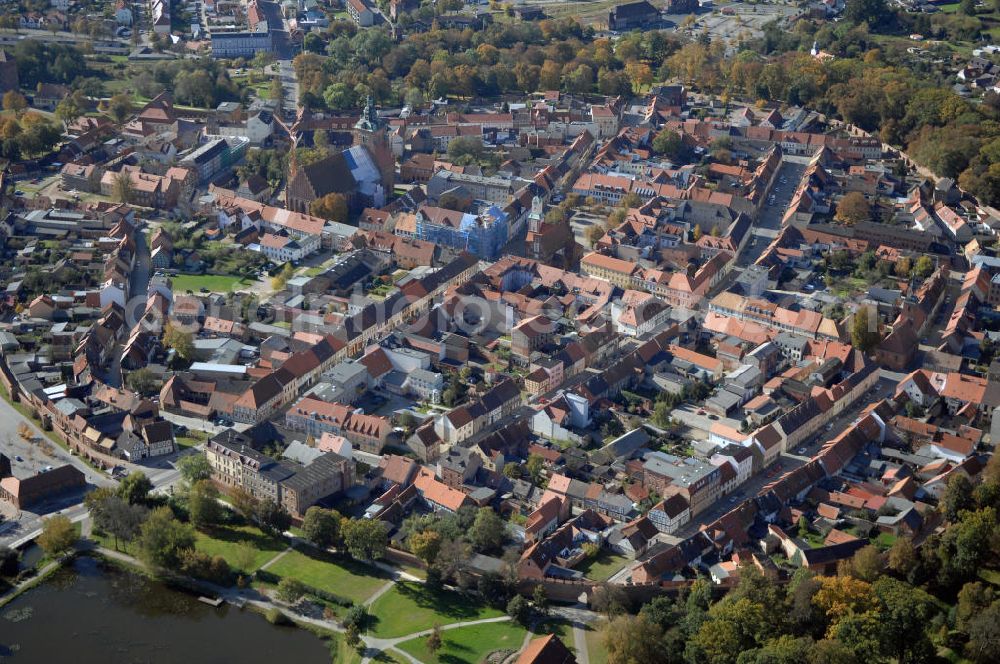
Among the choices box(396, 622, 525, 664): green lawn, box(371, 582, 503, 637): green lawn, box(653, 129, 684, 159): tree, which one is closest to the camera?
box(396, 622, 525, 664): green lawn

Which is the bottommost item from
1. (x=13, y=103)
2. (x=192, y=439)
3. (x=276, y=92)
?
(x=192, y=439)

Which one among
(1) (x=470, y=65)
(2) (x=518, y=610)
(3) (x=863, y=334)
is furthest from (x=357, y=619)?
(1) (x=470, y=65)

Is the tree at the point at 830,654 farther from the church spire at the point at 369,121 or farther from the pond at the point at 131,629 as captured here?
the church spire at the point at 369,121

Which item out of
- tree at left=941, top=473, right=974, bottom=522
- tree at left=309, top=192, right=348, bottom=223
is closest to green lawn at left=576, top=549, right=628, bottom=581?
tree at left=941, top=473, right=974, bottom=522

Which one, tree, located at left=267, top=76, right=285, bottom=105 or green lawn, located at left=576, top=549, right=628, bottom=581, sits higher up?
tree, located at left=267, top=76, right=285, bottom=105

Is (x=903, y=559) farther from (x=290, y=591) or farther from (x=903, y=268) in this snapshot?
(x=903, y=268)

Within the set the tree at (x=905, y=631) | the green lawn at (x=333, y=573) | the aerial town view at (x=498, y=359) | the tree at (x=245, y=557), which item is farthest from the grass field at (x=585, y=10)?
the tree at (x=905, y=631)

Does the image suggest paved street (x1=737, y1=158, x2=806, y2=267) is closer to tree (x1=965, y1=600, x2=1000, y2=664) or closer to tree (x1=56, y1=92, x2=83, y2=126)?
tree (x1=965, y1=600, x2=1000, y2=664)
